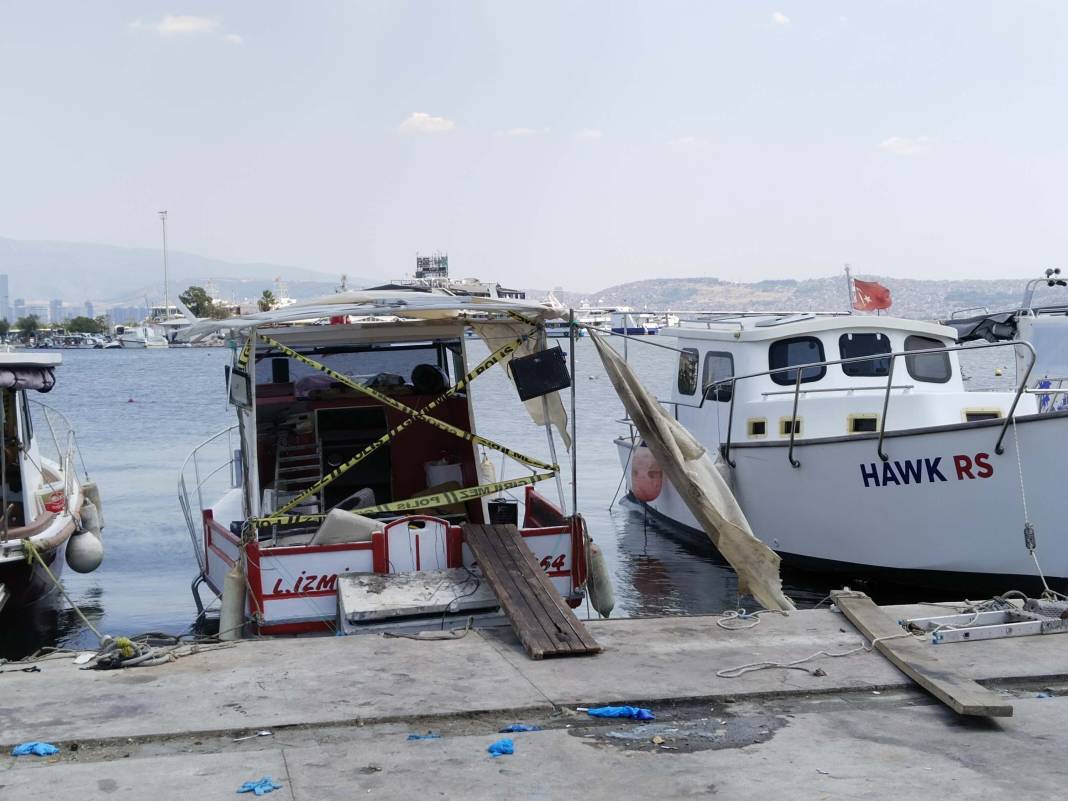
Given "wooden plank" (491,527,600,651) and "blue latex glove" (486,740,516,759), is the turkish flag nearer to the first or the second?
"wooden plank" (491,527,600,651)

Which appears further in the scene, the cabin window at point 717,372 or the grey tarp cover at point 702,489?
the cabin window at point 717,372

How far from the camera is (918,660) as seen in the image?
24.6 ft

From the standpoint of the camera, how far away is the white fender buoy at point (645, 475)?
17.4 meters

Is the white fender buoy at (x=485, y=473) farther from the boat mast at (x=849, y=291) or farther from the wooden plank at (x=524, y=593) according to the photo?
the boat mast at (x=849, y=291)

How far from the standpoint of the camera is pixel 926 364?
1494 centimetres

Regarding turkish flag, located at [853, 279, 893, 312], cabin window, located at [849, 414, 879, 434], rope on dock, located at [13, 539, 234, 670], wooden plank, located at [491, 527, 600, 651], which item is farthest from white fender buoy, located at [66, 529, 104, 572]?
turkish flag, located at [853, 279, 893, 312]

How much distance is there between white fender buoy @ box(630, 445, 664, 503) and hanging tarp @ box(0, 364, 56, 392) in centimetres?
814

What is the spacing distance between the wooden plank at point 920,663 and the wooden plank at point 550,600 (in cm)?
186

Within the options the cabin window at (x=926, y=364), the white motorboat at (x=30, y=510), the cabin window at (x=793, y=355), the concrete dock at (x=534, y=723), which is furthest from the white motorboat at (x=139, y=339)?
the concrete dock at (x=534, y=723)

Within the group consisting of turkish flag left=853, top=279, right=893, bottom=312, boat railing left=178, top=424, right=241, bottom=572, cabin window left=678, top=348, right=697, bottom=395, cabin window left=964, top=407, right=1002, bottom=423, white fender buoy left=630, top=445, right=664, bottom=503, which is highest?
turkish flag left=853, top=279, right=893, bottom=312

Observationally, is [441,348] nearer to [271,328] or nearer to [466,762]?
[271,328]

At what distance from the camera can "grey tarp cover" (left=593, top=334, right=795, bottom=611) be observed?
9.49 metres

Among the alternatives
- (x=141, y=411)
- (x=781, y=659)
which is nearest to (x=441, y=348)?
(x=781, y=659)

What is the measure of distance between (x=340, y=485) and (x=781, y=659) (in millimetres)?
5956
